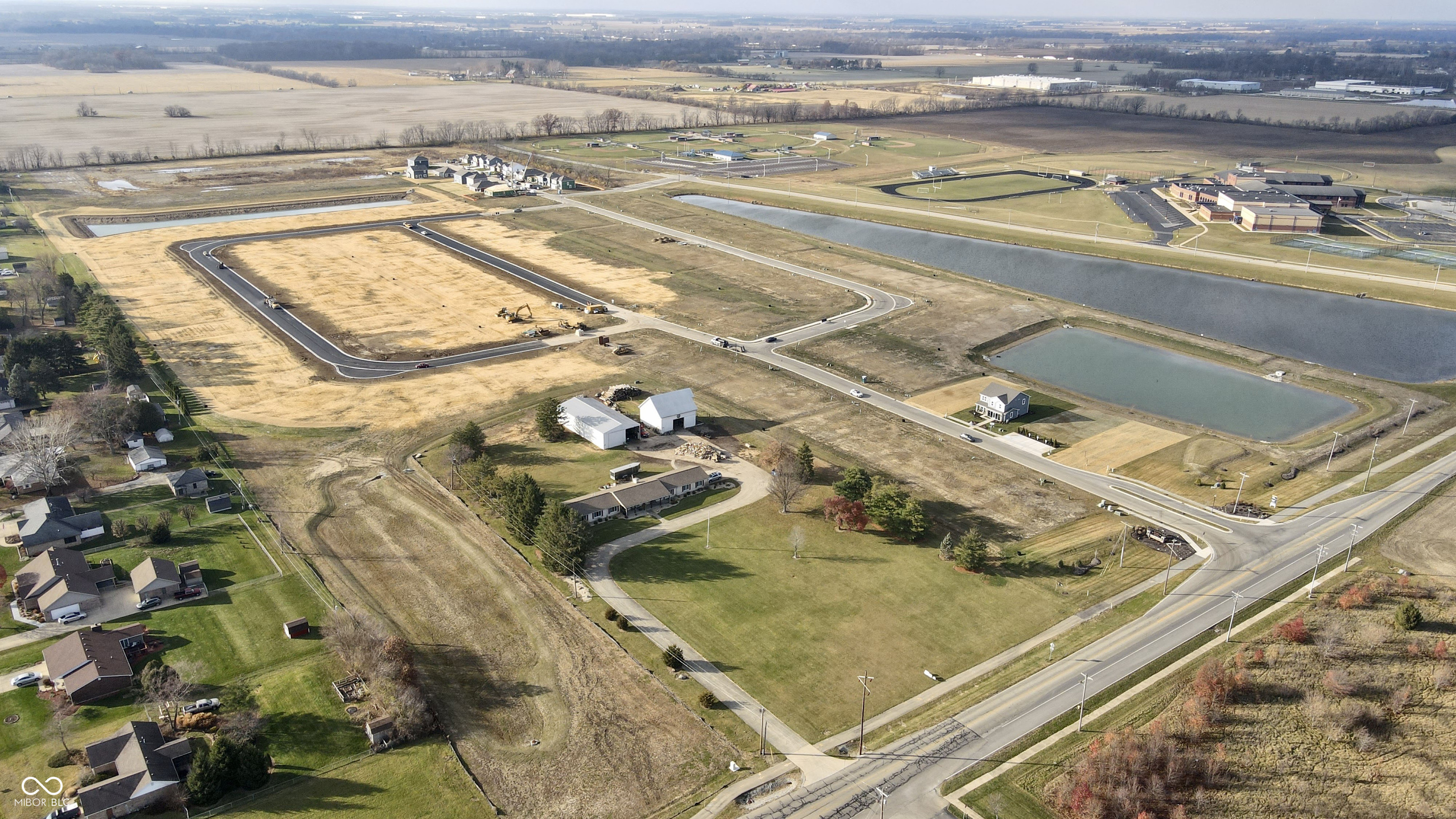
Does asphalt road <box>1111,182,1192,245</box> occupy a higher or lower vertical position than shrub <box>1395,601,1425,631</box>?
higher

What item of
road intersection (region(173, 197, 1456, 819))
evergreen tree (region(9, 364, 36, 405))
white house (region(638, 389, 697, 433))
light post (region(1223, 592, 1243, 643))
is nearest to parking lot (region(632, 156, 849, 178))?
road intersection (region(173, 197, 1456, 819))

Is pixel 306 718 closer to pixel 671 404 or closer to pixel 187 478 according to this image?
pixel 187 478

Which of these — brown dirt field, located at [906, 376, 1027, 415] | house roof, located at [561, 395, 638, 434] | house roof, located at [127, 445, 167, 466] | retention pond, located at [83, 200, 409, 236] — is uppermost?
retention pond, located at [83, 200, 409, 236]

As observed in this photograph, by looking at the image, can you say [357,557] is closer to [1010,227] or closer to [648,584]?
[648,584]

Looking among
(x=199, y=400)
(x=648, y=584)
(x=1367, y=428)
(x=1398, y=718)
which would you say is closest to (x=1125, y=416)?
(x=1367, y=428)

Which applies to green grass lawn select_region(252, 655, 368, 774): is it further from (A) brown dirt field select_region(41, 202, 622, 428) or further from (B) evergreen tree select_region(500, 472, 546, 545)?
(A) brown dirt field select_region(41, 202, 622, 428)
